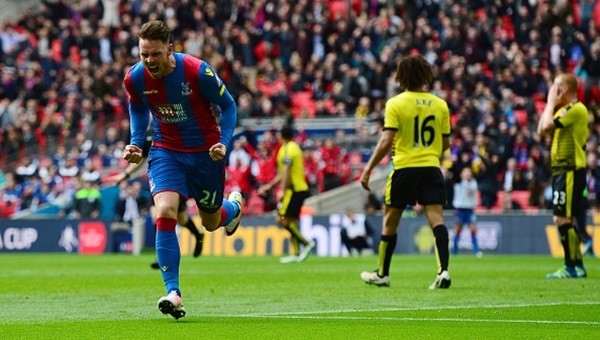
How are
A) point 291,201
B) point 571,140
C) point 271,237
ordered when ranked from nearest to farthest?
1. point 571,140
2. point 291,201
3. point 271,237

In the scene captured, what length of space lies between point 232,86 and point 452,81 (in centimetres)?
681

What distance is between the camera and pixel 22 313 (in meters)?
10.9

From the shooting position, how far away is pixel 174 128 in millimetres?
10727

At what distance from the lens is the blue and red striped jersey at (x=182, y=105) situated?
10484 millimetres

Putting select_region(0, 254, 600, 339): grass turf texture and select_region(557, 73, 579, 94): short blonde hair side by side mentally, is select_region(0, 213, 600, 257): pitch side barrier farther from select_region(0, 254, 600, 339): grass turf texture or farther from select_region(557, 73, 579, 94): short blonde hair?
select_region(557, 73, 579, 94): short blonde hair

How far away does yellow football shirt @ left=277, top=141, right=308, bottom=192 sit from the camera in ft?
75.5

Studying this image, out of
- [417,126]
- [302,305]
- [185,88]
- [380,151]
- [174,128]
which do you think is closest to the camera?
[185,88]

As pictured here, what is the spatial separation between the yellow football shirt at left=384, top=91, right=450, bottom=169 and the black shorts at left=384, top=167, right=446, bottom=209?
79mm

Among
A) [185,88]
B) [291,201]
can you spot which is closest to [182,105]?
[185,88]

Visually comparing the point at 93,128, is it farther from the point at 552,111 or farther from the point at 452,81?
the point at 552,111

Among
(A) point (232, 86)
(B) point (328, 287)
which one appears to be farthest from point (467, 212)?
(B) point (328, 287)

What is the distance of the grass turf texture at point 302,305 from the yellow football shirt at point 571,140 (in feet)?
4.60

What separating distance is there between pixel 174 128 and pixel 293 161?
12512 millimetres

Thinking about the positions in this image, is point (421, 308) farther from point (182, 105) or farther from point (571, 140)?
point (571, 140)
